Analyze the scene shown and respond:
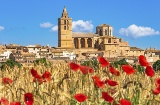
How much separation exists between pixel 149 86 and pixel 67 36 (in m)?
110

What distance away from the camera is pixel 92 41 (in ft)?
354

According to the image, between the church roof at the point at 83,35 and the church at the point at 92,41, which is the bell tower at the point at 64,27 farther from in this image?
the church roof at the point at 83,35

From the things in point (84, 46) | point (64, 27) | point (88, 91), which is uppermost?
point (64, 27)

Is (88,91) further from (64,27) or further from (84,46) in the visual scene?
(64,27)

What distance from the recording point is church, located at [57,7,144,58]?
4077 inches

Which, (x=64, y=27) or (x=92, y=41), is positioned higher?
(x=64, y=27)

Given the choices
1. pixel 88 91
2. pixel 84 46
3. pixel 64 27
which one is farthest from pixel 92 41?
pixel 88 91

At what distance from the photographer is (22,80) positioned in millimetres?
5148

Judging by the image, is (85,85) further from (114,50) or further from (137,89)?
(114,50)

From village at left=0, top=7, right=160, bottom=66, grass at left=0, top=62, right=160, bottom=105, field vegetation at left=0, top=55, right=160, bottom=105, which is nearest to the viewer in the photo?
field vegetation at left=0, top=55, right=160, bottom=105

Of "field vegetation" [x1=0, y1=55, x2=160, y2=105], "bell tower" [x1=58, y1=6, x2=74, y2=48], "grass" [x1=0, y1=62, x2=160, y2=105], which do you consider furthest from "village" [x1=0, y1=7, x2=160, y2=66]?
"field vegetation" [x1=0, y1=55, x2=160, y2=105]

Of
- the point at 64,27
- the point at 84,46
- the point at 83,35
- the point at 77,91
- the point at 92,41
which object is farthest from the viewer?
the point at 64,27

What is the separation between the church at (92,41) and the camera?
4077 inches

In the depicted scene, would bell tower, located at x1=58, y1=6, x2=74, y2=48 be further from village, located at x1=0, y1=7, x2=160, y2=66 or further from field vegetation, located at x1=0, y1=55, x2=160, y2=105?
field vegetation, located at x1=0, y1=55, x2=160, y2=105
